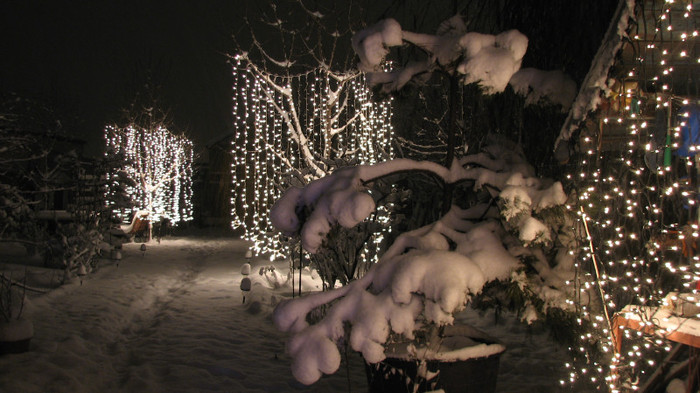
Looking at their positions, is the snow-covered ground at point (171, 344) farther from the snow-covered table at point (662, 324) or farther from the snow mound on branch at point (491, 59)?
the snow mound on branch at point (491, 59)

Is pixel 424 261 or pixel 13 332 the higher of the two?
pixel 424 261

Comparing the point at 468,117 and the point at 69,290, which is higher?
the point at 468,117

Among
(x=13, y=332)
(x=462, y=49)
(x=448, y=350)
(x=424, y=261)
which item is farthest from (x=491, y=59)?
(x=13, y=332)

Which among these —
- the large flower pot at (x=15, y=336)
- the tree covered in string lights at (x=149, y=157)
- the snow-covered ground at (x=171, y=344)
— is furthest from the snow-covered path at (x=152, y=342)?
the tree covered in string lights at (x=149, y=157)

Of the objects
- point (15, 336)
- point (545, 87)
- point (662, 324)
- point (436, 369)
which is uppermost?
point (545, 87)

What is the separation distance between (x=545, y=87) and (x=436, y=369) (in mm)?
1887

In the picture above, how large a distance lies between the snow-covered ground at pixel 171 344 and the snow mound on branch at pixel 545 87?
208 cm

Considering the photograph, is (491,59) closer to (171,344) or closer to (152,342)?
(171,344)

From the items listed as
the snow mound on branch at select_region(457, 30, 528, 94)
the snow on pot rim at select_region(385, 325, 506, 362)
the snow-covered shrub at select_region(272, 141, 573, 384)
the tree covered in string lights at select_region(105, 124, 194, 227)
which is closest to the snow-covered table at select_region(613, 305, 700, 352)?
the snow-covered shrub at select_region(272, 141, 573, 384)

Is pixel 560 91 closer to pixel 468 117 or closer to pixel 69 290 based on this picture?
pixel 468 117

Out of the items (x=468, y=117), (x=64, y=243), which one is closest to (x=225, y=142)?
(x=64, y=243)

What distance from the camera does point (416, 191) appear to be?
519cm

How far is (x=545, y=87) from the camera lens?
124 inches

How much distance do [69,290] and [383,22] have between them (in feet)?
24.2
